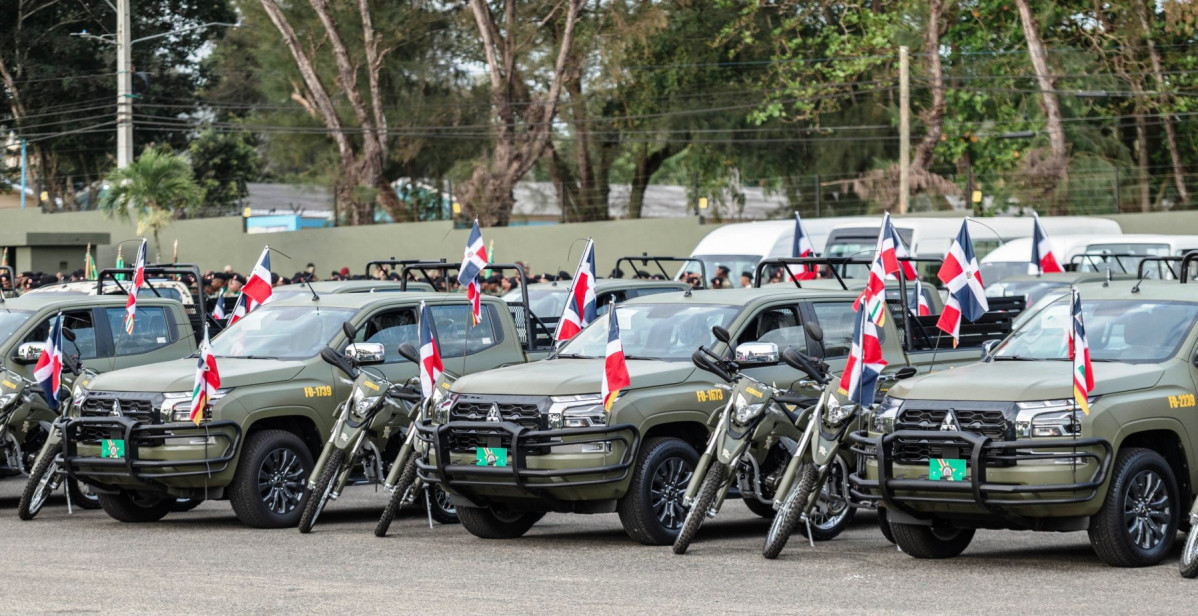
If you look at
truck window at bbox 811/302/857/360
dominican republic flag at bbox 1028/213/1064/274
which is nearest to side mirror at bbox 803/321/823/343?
truck window at bbox 811/302/857/360

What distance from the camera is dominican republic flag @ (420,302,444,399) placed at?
42.8 ft

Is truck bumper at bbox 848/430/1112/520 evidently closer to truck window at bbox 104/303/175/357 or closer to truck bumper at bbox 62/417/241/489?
truck bumper at bbox 62/417/241/489

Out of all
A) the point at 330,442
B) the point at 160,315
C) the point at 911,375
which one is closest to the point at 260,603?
the point at 330,442

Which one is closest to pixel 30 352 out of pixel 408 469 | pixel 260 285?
pixel 260 285

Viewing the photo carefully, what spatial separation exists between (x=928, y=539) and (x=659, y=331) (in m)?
2.72

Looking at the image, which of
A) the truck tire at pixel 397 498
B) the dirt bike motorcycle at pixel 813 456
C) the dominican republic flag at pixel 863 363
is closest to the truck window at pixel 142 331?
the truck tire at pixel 397 498

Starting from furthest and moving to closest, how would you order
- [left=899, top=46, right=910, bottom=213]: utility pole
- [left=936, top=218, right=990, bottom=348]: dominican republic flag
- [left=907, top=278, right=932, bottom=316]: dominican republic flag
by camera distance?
1. [left=899, top=46, right=910, bottom=213]: utility pole
2. [left=907, top=278, right=932, bottom=316]: dominican republic flag
3. [left=936, top=218, right=990, bottom=348]: dominican republic flag

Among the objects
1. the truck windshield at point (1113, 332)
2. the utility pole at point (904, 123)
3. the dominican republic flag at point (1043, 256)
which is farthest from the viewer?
the utility pole at point (904, 123)

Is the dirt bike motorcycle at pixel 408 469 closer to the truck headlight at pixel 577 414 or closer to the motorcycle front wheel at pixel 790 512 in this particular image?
the truck headlight at pixel 577 414

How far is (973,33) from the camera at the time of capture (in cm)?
4300

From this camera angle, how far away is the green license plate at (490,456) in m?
11.9

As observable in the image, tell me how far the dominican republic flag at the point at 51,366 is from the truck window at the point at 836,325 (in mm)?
6222

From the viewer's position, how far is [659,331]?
43.0 feet

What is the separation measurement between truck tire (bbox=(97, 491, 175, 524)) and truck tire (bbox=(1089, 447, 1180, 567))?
745cm
